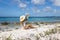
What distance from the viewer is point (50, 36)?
266 cm

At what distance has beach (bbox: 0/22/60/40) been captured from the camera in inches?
98.5

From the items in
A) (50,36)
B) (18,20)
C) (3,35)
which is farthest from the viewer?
(18,20)

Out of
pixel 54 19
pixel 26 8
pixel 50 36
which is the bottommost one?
pixel 50 36

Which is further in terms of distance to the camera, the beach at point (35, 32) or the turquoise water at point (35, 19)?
the turquoise water at point (35, 19)

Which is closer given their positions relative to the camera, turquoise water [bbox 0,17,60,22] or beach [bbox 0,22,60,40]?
beach [bbox 0,22,60,40]

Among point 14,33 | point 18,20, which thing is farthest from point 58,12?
point 14,33

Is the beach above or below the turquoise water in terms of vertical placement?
below

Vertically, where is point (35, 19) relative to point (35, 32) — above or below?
above

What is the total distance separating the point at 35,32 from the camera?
2662 mm

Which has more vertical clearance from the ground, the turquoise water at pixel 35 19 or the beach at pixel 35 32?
the turquoise water at pixel 35 19

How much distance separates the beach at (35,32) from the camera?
8.21 feet

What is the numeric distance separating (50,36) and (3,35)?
78 centimetres

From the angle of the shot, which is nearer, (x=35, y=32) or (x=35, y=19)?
(x=35, y=32)

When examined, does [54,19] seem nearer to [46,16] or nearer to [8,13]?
[46,16]
